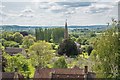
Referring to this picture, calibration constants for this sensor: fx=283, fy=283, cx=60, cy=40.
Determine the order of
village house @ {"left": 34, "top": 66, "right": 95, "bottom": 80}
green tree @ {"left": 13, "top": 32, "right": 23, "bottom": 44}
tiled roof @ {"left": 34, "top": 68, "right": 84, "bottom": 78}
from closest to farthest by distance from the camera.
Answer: village house @ {"left": 34, "top": 66, "right": 95, "bottom": 80}
tiled roof @ {"left": 34, "top": 68, "right": 84, "bottom": 78}
green tree @ {"left": 13, "top": 32, "right": 23, "bottom": 44}

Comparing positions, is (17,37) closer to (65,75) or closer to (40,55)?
(40,55)

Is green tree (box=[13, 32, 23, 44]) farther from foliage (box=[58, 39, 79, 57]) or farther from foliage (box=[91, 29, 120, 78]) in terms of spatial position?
foliage (box=[91, 29, 120, 78])

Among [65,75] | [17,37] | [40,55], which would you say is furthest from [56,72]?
[17,37]

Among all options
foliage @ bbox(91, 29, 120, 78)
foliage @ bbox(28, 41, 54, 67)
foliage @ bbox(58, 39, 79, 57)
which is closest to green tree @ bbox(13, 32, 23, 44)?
foliage @ bbox(58, 39, 79, 57)

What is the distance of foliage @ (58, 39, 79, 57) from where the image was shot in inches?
431

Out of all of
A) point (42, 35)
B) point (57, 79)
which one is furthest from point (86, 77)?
point (42, 35)

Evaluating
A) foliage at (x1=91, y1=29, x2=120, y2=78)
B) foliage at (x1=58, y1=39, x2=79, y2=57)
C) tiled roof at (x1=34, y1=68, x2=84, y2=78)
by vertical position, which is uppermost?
foliage at (x1=91, y1=29, x2=120, y2=78)

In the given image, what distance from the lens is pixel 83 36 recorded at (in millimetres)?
15672

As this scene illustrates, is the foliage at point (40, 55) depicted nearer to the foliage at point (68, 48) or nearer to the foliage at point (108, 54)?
the foliage at point (68, 48)

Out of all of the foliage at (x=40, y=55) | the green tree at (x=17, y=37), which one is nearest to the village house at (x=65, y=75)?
the foliage at (x=40, y=55)

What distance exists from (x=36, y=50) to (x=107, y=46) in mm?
5176

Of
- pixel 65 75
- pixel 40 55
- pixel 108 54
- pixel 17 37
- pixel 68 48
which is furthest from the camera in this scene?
pixel 17 37

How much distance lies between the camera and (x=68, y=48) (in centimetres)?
1100

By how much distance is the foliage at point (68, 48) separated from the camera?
10938 mm
